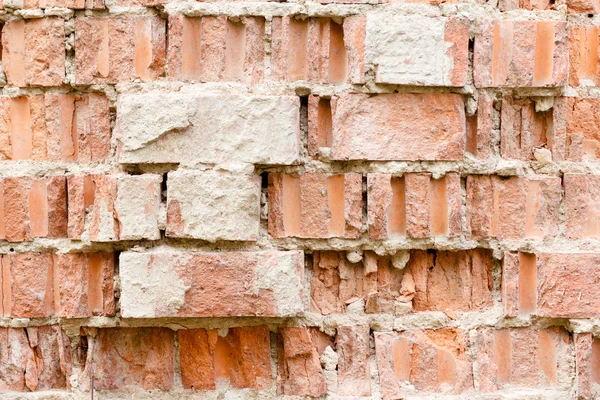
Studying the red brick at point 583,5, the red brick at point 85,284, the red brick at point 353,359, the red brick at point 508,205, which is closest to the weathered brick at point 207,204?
the red brick at point 85,284

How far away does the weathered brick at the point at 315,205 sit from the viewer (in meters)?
1.04

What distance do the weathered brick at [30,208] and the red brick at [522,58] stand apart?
78 cm

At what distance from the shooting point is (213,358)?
41.8 inches

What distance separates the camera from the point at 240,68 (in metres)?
1.05

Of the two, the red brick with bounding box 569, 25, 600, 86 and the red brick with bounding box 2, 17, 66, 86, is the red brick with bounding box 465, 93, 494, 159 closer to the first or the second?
the red brick with bounding box 569, 25, 600, 86

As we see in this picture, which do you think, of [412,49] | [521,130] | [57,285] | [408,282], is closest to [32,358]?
[57,285]

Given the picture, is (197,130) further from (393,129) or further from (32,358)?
(32,358)

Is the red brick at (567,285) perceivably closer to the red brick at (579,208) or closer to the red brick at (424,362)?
the red brick at (579,208)

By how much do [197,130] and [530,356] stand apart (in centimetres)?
71

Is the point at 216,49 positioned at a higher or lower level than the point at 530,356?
higher

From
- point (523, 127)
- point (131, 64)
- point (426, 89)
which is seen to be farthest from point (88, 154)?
point (523, 127)

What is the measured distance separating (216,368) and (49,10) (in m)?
0.70

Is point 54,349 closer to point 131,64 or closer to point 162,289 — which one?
point 162,289

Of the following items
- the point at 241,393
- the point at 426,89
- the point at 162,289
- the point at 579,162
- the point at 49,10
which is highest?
the point at 49,10
